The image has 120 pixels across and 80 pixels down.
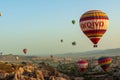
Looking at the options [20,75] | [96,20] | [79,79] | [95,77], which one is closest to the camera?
[96,20]

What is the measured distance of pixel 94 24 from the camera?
2207 inches

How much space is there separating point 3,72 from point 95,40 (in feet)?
156

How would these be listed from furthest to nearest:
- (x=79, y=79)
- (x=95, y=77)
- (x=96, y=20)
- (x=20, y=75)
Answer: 1. (x=95, y=77)
2. (x=79, y=79)
3. (x=20, y=75)
4. (x=96, y=20)

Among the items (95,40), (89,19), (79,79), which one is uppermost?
(89,19)

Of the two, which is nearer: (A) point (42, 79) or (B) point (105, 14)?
(B) point (105, 14)

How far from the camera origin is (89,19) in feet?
185

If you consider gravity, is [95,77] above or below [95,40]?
below

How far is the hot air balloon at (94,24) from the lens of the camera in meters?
56.2

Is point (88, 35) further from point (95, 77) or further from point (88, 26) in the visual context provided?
point (95, 77)

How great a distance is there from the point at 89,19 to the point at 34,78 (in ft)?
146

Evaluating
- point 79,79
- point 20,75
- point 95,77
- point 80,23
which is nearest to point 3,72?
point 20,75

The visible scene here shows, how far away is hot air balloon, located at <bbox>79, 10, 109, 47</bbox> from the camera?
184 ft

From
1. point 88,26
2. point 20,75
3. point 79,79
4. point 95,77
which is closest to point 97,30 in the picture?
point 88,26

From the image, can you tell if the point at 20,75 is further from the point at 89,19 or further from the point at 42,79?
the point at 89,19
